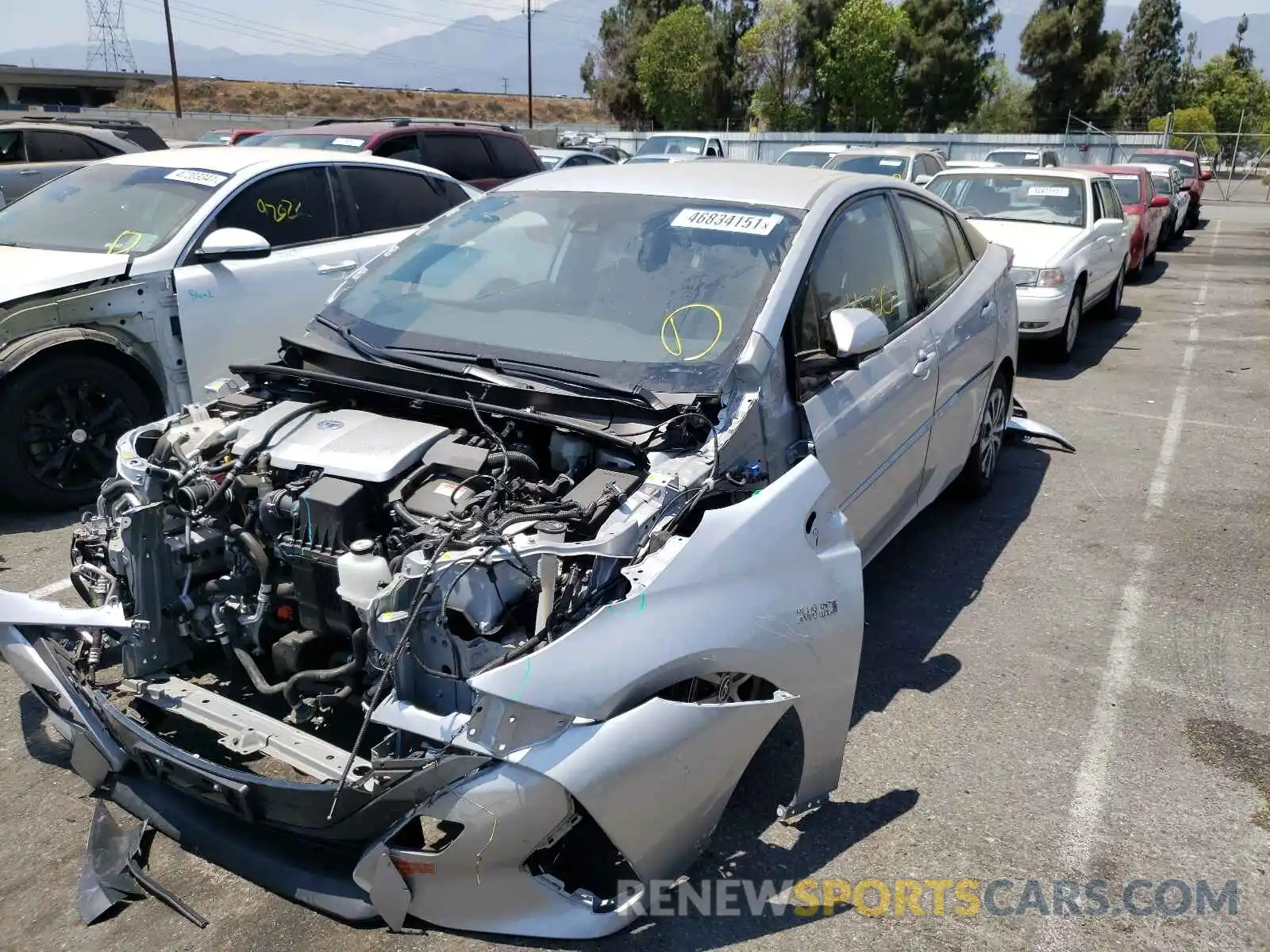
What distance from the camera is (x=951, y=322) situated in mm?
4676

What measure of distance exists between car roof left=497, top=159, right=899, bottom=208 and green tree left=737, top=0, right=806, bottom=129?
55786mm

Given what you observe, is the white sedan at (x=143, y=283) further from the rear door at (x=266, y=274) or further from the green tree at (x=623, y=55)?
the green tree at (x=623, y=55)

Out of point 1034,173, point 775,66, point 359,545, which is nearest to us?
point 359,545

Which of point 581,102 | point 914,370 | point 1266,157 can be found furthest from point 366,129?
point 581,102

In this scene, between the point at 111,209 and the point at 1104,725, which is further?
the point at 111,209

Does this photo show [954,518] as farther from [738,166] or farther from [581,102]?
[581,102]

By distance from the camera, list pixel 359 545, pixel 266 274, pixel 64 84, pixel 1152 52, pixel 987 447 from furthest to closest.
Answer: pixel 1152 52, pixel 64 84, pixel 266 274, pixel 987 447, pixel 359 545

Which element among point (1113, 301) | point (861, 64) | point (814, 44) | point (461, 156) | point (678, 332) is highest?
point (814, 44)

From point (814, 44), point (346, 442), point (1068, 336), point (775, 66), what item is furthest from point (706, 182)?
point (775, 66)

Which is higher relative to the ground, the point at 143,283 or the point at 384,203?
the point at 384,203

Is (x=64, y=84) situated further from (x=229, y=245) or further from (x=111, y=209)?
(x=229, y=245)

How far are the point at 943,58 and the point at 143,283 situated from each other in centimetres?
5476

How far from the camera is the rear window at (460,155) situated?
999cm

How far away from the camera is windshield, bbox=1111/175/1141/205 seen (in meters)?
14.8
